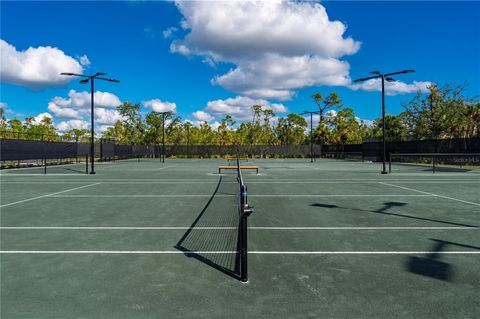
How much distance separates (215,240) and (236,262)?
1.27 m

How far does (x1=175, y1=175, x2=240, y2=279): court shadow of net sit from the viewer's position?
5.07m

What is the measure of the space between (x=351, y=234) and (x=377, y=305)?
124 inches

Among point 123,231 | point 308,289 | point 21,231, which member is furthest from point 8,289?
point 308,289

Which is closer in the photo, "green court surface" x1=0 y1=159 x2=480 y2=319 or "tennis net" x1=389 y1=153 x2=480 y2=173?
"green court surface" x1=0 y1=159 x2=480 y2=319

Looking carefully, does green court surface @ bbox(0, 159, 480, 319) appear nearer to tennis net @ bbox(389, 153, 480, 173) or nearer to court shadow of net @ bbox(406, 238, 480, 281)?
court shadow of net @ bbox(406, 238, 480, 281)

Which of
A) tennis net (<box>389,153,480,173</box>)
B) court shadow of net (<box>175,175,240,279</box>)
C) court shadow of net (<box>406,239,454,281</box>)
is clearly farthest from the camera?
tennis net (<box>389,153,480,173</box>)

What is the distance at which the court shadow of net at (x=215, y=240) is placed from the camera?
5074 millimetres

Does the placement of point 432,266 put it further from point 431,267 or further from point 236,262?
point 236,262

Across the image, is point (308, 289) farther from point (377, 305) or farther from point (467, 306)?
point (467, 306)

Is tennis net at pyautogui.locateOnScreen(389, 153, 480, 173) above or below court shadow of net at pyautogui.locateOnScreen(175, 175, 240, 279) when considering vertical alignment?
above

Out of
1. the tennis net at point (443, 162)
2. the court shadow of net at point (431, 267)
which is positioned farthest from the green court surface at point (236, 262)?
the tennis net at point (443, 162)

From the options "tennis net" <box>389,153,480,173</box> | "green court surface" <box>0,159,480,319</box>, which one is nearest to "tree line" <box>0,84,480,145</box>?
"tennis net" <box>389,153,480,173</box>

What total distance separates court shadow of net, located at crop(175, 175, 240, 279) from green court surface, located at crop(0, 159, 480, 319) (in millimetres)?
25

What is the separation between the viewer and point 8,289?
4133 millimetres
